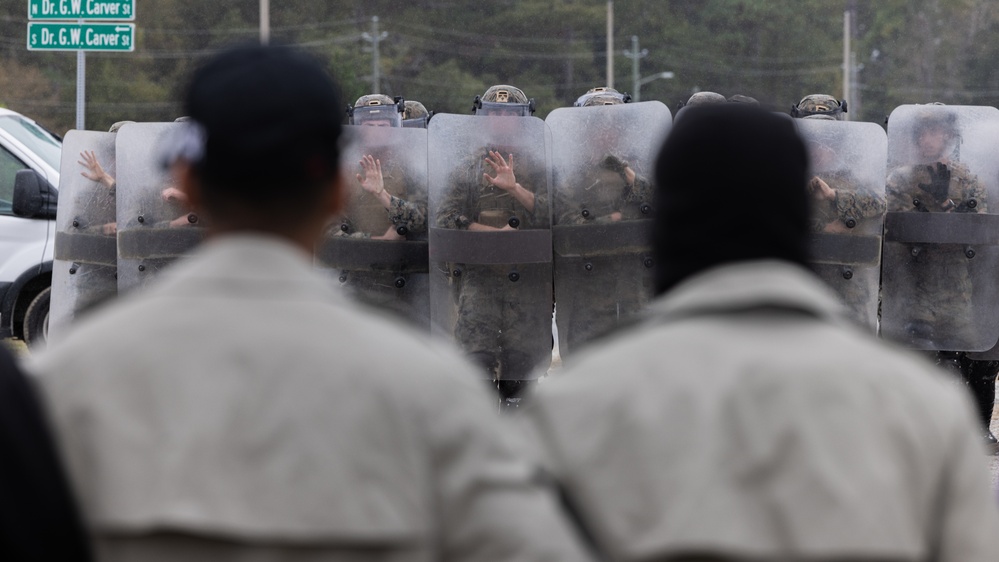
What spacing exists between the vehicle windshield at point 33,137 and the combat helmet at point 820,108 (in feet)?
15.8

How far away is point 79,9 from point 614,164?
5.72 meters

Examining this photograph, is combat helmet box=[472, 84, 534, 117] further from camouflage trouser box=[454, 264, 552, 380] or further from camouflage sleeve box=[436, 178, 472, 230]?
camouflage trouser box=[454, 264, 552, 380]

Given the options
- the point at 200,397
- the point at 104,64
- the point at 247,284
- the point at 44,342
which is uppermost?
the point at 104,64

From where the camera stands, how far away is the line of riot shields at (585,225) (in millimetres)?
7508

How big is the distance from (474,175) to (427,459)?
594cm

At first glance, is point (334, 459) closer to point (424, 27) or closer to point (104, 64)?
point (104, 64)

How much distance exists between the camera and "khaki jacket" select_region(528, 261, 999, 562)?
1.67 meters

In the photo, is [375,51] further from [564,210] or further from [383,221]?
[564,210]

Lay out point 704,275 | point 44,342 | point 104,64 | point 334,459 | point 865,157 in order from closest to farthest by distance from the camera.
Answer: point 334,459 < point 704,275 < point 865,157 < point 44,342 < point 104,64

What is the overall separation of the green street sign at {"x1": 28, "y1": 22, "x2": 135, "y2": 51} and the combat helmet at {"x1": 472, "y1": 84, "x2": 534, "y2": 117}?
429 centimetres

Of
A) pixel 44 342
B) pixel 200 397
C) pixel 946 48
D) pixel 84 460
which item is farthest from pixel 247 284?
pixel 946 48

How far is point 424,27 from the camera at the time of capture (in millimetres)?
45531

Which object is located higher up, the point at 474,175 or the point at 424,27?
the point at 424,27

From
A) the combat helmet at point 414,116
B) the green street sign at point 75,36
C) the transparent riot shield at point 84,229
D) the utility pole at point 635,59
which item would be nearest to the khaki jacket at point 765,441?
the transparent riot shield at point 84,229
